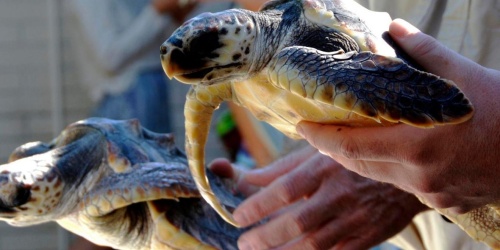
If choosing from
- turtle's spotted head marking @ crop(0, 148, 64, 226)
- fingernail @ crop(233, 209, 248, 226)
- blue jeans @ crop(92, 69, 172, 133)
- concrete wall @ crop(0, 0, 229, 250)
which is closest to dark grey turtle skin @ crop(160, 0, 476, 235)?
fingernail @ crop(233, 209, 248, 226)

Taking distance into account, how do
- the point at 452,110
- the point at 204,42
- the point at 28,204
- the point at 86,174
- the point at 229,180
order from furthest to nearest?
the point at 229,180
the point at 86,174
the point at 28,204
the point at 204,42
the point at 452,110

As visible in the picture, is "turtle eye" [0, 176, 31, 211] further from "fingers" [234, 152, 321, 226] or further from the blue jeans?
the blue jeans

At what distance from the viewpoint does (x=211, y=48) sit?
0.98 meters

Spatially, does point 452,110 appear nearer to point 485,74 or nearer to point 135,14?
point 485,74

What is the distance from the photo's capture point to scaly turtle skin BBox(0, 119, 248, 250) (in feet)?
4.23

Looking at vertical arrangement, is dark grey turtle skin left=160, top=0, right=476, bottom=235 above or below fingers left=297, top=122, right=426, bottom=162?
above

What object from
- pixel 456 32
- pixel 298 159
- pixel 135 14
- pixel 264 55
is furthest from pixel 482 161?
pixel 135 14

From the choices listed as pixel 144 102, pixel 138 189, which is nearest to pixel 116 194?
pixel 138 189

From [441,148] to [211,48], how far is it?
284 mm

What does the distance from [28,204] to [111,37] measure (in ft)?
4.44

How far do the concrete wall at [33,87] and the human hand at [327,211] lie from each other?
256cm

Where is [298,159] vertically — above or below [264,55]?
below

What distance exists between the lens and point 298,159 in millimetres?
1529

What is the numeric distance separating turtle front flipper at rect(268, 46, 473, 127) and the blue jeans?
157cm
